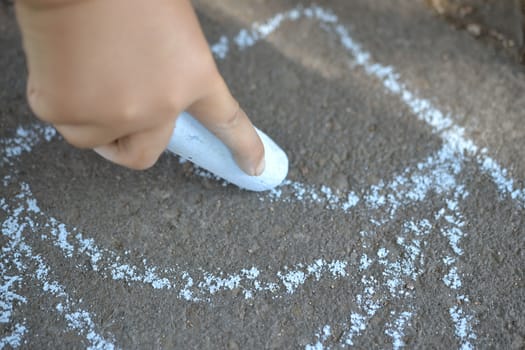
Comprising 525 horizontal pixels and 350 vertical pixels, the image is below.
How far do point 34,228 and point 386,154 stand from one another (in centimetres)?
77

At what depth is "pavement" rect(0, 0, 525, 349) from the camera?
1.10m

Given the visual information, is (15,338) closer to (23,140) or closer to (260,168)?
(23,140)

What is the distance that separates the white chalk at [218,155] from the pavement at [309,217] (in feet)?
0.19

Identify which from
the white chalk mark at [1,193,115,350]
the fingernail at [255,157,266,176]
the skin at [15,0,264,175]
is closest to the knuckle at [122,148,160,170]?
the skin at [15,0,264,175]

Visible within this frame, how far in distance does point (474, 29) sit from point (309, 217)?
656 millimetres

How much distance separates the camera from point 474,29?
1413mm

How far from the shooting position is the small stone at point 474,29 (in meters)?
1.41

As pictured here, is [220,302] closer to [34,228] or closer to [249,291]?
[249,291]

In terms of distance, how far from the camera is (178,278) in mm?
1141

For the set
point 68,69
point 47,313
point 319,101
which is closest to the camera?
point 68,69

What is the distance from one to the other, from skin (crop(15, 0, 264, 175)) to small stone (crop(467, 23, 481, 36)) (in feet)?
2.73

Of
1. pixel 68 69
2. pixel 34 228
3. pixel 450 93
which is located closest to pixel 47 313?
pixel 34 228

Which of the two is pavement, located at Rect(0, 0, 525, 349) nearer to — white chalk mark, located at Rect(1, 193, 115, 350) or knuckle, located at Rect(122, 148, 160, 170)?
white chalk mark, located at Rect(1, 193, 115, 350)

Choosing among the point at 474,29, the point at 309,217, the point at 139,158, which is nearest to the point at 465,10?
the point at 474,29
